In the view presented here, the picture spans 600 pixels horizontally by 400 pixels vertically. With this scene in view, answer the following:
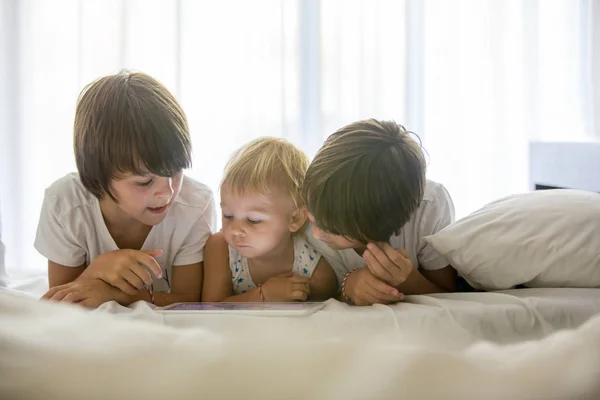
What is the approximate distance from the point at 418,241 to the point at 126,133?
618mm

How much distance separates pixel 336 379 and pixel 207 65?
7.08 feet

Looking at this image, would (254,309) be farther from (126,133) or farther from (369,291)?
(126,133)

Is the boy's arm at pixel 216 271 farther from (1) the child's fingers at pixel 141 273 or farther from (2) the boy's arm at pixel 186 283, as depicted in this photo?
(1) the child's fingers at pixel 141 273

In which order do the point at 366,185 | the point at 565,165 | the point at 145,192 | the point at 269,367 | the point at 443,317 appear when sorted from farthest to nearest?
the point at 565,165, the point at 145,192, the point at 366,185, the point at 443,317, the point at 269,367

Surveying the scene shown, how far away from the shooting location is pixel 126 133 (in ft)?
3.73

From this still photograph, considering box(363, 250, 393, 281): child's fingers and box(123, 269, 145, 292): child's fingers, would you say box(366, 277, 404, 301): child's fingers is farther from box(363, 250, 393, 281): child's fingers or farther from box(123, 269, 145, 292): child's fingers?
box(123, 269, 145, 292): child's fingers

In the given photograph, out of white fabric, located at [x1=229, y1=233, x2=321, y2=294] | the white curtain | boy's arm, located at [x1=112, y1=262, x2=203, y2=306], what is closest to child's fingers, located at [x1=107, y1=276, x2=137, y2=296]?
boy's arm, located at [x1=112, y1=262, x2=203, y2=306]

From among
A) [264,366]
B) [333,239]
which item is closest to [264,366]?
[264,366]

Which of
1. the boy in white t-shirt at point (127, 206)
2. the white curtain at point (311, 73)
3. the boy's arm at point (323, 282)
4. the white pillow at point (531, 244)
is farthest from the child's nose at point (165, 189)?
the white curtain at point (311, 73)

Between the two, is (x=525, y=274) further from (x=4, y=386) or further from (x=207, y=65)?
(x=207, y=65)

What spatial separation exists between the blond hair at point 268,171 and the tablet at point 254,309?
0.25 metres

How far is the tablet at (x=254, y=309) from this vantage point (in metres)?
0.98

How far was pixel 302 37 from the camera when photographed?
8.39 feet

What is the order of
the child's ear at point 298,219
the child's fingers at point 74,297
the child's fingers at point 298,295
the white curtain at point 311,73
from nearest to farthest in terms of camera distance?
the child's fingers at point 74,297 → the child's fingers at point 298,295 → the child's ear at point 298,219 → the white curtain at point 311,73
